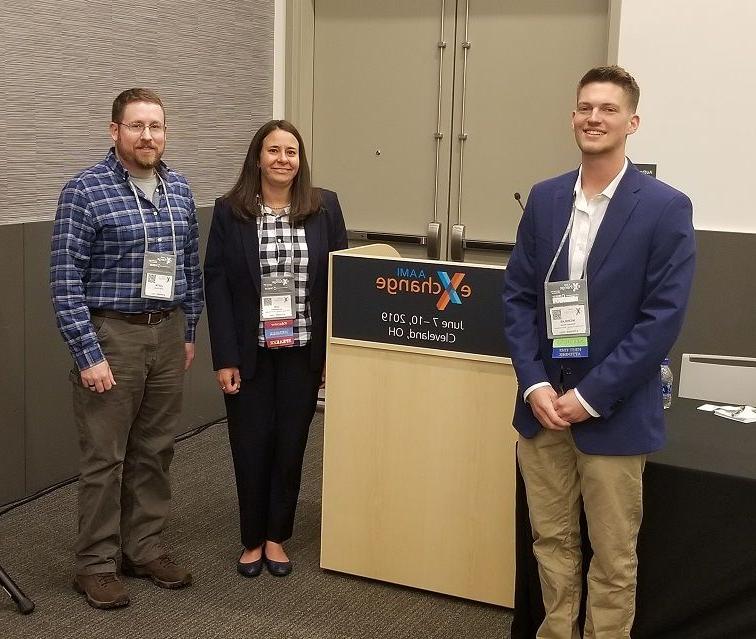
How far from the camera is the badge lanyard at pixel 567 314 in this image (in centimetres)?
249

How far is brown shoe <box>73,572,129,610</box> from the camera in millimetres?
3178

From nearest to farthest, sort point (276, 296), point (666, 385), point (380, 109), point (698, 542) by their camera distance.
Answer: point (698, 542)
point (666, 385)
point (276, 296)
point (380, 109)

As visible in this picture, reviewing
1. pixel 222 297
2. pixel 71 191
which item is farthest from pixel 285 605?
pixel 71 191

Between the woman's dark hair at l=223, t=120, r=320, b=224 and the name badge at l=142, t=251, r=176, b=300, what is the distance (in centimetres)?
29

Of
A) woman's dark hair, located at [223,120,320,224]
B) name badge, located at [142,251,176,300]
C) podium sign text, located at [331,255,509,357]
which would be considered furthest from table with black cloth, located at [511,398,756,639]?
name badge, located at [142,251,176,300]

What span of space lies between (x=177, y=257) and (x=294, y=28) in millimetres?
2623

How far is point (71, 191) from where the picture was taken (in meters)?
3.04

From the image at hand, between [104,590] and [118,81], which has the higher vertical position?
[118,81]

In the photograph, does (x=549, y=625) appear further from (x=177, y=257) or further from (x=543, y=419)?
(x=177, y=257)

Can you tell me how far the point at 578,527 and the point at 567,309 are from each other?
24.4 inches

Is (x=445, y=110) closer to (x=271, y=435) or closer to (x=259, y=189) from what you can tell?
(x=259, y=189)

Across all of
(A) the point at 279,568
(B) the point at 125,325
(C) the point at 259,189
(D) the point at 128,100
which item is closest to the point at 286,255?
(C) the point at 259,189

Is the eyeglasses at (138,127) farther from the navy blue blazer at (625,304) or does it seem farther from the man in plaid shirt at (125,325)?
the navy blue blazer at (625,304)

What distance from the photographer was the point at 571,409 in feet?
8.16
